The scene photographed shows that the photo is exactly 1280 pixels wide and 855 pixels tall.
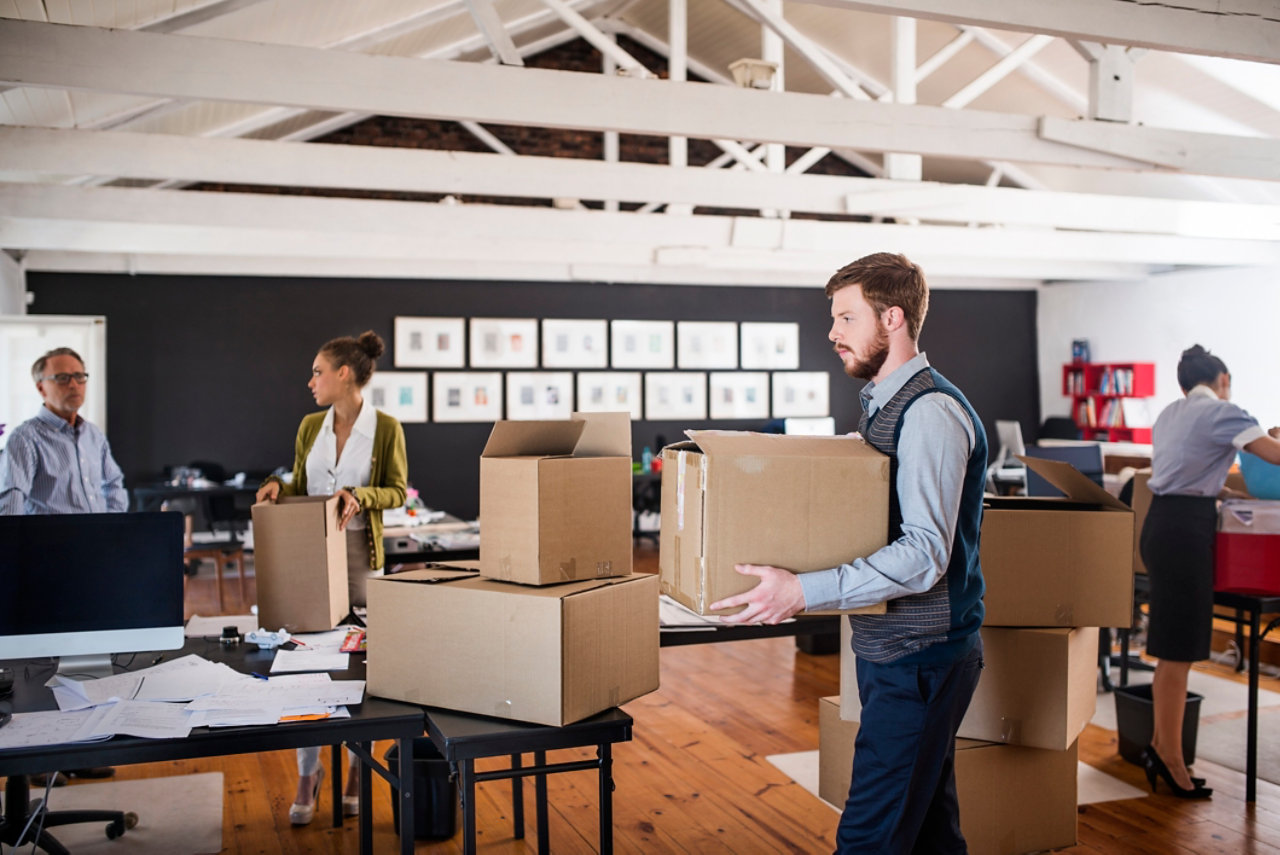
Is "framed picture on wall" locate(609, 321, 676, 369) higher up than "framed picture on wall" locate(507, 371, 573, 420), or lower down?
higher up

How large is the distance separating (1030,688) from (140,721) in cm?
231

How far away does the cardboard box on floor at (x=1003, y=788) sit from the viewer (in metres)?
2.92

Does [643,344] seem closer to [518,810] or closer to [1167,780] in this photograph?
[1167,780]

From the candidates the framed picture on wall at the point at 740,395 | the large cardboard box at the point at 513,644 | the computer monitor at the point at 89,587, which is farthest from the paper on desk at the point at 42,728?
the framed picture on wall at the point at 740,395

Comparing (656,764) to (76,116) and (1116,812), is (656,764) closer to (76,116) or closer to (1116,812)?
(1116,812)

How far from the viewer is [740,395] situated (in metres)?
11.9

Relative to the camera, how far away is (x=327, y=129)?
10.0 metres

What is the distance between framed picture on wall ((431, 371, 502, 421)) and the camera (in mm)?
10727

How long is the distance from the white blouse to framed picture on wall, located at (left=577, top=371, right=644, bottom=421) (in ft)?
24.6

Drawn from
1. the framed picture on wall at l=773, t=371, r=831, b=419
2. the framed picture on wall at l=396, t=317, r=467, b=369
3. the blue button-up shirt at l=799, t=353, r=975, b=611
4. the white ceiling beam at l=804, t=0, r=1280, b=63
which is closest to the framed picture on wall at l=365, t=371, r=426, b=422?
the framed picture on wall at l=396, t=317, r=467, b=369

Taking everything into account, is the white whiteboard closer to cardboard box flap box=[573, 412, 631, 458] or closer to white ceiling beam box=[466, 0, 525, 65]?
white ceiling beam box=[466, 0, 525, 65]

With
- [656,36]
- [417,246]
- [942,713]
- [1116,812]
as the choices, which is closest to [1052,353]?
[656,36]

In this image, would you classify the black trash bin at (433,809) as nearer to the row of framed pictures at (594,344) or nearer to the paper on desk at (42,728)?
the paper on desk at (42,728)

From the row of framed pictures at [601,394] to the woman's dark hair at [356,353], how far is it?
6.48 metres
